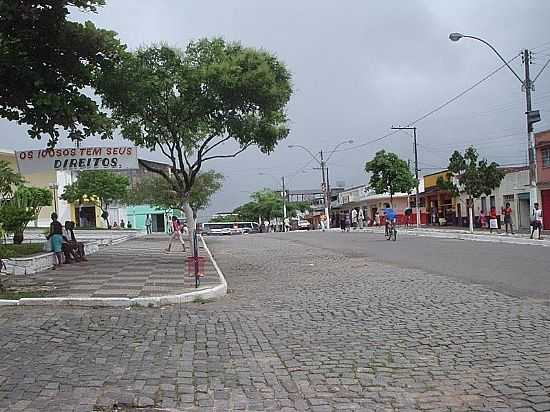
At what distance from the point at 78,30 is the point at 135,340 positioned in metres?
7.78

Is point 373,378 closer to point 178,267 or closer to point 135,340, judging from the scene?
point 135,340

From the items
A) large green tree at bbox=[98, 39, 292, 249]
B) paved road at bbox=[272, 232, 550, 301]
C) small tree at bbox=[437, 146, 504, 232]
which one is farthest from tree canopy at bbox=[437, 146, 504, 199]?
large green tree at bbox=[98, 39, 292, 249]

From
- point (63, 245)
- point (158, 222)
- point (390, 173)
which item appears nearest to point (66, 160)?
point (63, 245)

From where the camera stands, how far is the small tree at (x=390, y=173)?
49.6 m

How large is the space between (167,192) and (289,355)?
3594 cm

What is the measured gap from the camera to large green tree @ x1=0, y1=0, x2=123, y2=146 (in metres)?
12.3

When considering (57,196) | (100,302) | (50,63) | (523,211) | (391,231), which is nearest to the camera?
(100,302)

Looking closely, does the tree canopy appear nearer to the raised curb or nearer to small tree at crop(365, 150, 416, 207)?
small tree at crop(365, 150, 416, 207)

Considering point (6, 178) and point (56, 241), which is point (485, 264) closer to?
point (56, 241)

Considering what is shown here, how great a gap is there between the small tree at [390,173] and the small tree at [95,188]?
63.6ft

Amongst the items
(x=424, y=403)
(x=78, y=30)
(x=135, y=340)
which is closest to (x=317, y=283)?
(x=135, y=340)

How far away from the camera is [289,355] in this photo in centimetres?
698

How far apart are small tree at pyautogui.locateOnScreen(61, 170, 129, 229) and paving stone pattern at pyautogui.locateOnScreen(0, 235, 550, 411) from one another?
35044 millimetres

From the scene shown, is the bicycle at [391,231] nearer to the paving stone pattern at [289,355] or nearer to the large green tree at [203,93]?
the large green tree at [203,93]
